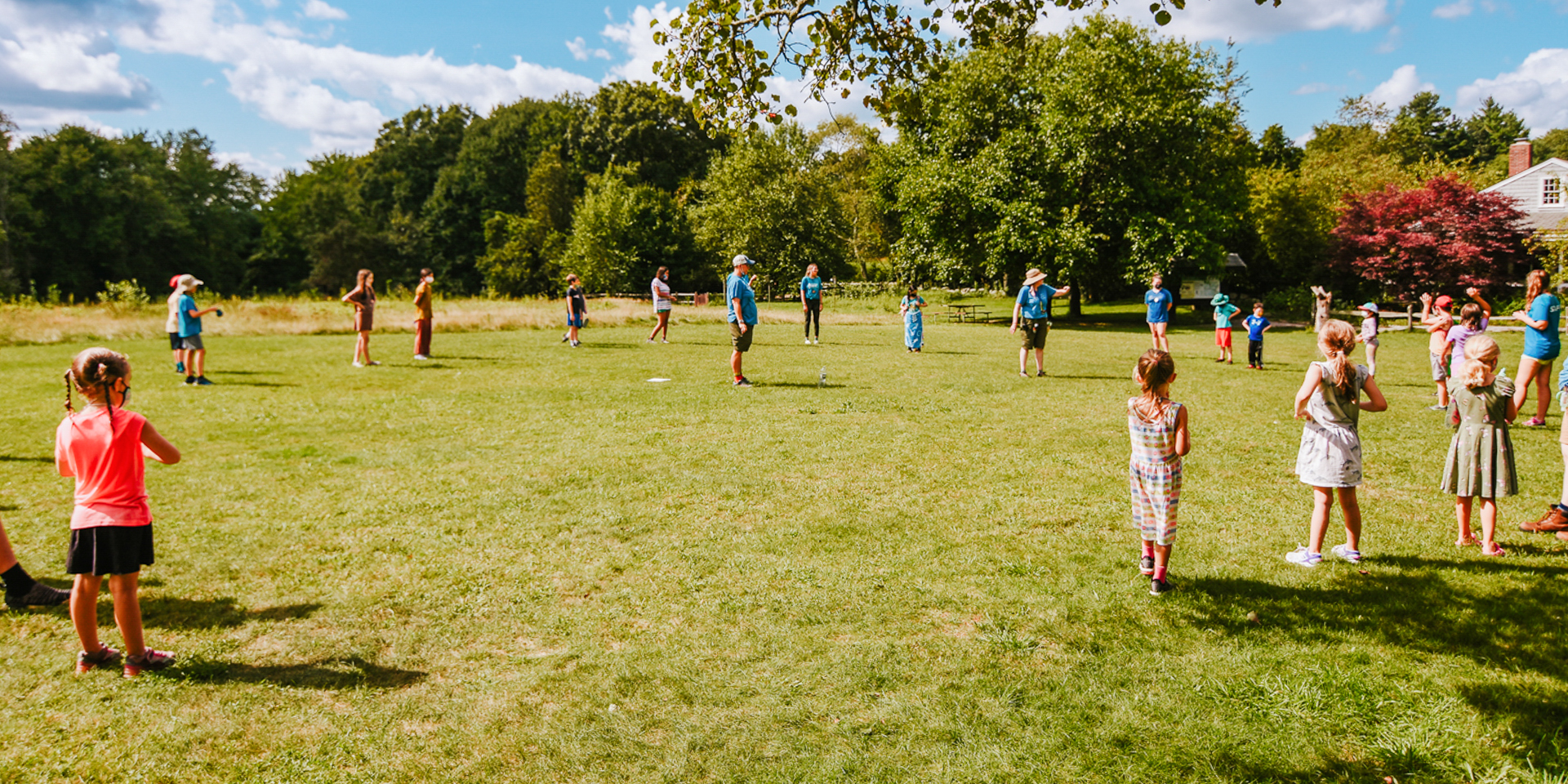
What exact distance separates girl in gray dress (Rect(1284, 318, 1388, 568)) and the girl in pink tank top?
279 inches

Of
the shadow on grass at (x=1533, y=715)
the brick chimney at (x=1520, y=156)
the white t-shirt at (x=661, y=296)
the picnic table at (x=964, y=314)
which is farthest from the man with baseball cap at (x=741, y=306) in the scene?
the brick chimney at (x=1520, y=156)

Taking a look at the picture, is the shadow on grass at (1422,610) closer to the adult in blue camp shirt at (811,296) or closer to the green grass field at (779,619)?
the green grass field at (779,619)

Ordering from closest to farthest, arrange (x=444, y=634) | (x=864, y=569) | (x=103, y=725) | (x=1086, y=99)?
(x=103, y=725), (x=444, y=634), (x=864, y=569), (x=1086, y=99)

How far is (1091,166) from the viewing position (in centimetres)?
3547

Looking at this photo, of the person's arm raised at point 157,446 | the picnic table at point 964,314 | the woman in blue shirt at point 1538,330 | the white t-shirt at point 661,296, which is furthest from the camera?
the picnic table at point 964,314

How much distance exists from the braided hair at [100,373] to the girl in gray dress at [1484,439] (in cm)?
870

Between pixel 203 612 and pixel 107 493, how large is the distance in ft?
4.21

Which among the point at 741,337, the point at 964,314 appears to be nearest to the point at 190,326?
the point at 741,337

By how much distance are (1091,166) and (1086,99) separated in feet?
9.33

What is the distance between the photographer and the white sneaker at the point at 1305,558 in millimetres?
5809

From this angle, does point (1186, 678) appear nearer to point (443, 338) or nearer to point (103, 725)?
point (103, 725)

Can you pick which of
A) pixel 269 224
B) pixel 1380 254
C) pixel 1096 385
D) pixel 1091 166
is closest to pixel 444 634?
pixel 1096 385

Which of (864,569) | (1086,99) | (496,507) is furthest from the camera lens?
(1086,99)

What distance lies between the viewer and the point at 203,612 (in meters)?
5.11
